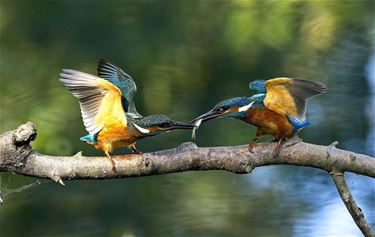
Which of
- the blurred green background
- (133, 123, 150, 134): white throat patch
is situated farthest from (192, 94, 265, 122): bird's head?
the blurred green background

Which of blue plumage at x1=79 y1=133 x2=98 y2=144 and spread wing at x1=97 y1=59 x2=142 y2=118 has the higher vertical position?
spread wing at x1=97 y1=59 x2=142 y2=118

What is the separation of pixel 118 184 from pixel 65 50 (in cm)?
48

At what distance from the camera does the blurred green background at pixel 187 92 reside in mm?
2371

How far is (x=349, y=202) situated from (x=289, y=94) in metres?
0.22

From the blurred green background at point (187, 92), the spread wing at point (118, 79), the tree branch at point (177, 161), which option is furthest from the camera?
the blurred green background at point (187, 92)

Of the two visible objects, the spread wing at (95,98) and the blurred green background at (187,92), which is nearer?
the spread wing at (95,98)

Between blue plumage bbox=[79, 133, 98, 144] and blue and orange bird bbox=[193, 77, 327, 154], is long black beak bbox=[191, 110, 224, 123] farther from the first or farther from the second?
blue plumage bbox=[79, 133, 98, 144]

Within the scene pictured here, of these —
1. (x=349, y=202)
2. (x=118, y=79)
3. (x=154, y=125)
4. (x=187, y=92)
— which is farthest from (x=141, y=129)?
(x=187, y=92)

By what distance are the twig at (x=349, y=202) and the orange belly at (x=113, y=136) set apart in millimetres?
365

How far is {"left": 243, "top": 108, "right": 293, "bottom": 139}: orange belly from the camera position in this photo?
5.03 ft

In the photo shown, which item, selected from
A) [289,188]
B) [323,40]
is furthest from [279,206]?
[323,40]

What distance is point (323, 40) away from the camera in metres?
2.82

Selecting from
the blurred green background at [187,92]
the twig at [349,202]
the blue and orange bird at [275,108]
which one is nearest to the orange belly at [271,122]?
the blue and orange bird at [275,108]

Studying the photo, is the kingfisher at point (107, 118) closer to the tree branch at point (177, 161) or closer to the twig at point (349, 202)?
the tree branch at point (177, 161)
